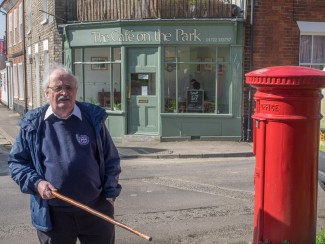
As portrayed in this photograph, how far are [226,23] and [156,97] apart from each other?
277 centimetres

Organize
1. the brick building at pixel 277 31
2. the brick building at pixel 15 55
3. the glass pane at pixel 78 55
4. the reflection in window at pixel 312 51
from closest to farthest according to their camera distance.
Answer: the brick building at pixel 277 31 → the reflection in window at pixel 312 51 → the glass pane at pixel 78 55 → the brick building at pixel 15 55

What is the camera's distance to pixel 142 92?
13.5 m

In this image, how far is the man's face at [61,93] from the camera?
3.12 m

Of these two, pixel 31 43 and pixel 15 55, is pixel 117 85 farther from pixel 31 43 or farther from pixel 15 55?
pixel 15 55

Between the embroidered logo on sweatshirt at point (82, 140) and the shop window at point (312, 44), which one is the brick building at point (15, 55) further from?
the embroidered logo on sweatshirt at point (82, 140)

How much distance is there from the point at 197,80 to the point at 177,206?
282 inches

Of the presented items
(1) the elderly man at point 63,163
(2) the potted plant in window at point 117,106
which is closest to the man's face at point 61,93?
(1) the elderly man at point 63,163

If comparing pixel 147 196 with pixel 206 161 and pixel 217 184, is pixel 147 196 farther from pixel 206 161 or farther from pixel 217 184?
pixel 206 161

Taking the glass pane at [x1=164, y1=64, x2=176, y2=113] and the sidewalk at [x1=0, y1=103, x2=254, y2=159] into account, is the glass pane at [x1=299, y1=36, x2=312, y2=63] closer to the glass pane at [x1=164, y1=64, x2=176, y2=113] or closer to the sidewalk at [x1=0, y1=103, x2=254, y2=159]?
the sidewalk at [x1=0, y1=103, x2=254, y2=159]

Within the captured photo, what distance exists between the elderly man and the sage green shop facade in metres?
9.92

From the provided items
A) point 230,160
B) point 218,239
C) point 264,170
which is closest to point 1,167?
point 230,160

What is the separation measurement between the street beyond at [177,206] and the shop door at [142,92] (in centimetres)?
380

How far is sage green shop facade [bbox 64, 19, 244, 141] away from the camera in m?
12.8

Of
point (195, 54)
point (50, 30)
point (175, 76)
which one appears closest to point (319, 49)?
point (195, 54)
